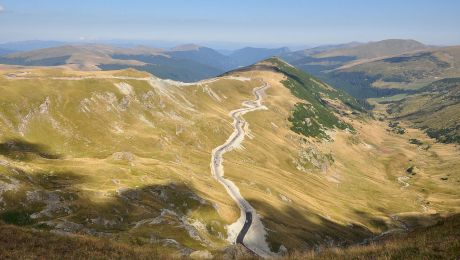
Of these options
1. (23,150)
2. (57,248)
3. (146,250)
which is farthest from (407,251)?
(23,150)

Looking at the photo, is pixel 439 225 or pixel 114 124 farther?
pixel 114 124

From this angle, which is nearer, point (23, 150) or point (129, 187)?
point (129, 187)

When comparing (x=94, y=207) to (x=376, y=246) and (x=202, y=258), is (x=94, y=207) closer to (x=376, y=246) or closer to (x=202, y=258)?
(x=202, y=258)

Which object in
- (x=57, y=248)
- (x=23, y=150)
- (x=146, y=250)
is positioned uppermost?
(x=57, y=248)

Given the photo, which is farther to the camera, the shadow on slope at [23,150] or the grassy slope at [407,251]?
the shadow on slope at [23,150]

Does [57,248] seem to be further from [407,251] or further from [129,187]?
[129,187]

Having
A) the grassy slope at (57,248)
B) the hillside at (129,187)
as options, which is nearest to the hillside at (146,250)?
the grassy slope at (57,248)

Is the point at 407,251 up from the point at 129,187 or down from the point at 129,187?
up

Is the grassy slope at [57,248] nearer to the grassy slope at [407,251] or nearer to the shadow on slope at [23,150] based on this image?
the grassy slope at [407,251]

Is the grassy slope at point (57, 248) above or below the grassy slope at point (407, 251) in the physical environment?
below

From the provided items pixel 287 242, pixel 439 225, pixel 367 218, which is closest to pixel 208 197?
pixel 287 242

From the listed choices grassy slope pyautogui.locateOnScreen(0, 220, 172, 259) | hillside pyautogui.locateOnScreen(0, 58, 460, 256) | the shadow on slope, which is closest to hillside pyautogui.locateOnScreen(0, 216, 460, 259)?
grassy slope pyautogui.locateOnScreen(0, 220, 172, 259)
